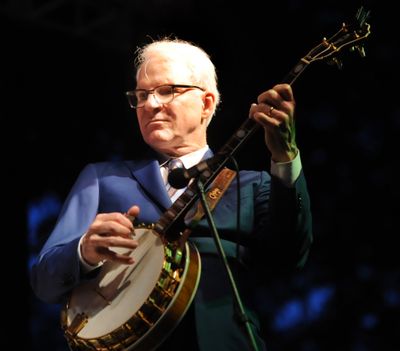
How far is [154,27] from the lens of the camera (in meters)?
5.20

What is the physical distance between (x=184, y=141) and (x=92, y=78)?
2.78 m

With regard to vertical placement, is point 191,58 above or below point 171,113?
above

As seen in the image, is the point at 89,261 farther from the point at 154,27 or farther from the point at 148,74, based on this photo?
the point at 154,27

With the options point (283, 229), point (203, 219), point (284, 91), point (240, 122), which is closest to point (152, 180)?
point (203, 219)

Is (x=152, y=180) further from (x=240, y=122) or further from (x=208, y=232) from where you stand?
(x=240, y=122)

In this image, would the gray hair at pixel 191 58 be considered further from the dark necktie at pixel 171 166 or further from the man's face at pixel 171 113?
the dark necktie at pixel 171 166

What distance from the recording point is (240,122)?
16.0 feet

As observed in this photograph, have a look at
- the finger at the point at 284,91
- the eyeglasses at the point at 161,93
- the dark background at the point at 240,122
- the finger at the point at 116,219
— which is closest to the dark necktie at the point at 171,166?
the eyeglasses at the point at 161,93

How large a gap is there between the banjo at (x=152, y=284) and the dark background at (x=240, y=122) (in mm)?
2065

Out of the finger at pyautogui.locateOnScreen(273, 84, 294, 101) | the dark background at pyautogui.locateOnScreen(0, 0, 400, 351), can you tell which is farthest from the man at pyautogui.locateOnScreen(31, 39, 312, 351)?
the dark background at pyautogui.locateOnScreen(0, 0, 400, 351)

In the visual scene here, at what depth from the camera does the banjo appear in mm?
2289

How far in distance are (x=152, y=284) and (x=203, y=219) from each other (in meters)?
0.29

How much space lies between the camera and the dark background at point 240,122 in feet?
14.9

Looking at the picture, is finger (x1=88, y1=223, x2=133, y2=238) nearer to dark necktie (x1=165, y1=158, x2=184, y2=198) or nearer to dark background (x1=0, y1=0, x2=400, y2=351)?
dark necktie (x1=165, y1=158, x2=184, y2=198)
